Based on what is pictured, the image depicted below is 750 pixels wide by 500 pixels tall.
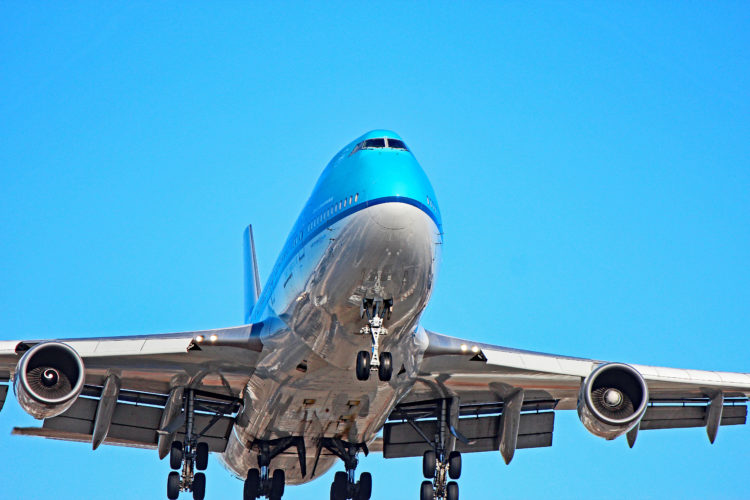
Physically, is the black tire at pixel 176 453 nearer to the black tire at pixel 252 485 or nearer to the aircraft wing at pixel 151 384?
the aircraft wing at pixel 151 384

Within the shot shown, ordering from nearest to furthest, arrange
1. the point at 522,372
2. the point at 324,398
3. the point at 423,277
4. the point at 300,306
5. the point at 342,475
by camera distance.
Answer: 1. the point at 423,277
2. the point at 300,306
3. the point at 324,398
4. the point at 522,372
5. the point at 342,475

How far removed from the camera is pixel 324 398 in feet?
72.2

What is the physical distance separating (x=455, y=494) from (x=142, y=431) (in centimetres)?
786

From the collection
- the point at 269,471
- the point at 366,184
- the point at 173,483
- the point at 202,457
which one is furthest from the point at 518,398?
the point at 366,184

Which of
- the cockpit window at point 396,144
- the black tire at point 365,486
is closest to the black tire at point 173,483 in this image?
the black tire at point 365,486

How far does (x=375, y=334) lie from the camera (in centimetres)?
1873

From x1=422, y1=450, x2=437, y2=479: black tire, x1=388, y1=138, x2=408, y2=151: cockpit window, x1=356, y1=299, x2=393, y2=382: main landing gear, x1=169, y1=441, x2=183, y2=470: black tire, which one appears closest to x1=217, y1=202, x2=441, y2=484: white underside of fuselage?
x1=356, y1=299, x2=393, y2=382: main landing gear

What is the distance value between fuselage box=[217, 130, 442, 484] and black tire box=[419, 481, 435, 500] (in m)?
1.75

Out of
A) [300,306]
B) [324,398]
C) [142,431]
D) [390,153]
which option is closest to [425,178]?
[390,153]

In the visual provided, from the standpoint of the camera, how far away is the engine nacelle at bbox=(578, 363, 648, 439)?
Answer: 72.8ft

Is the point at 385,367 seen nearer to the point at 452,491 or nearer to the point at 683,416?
the point at 452,491

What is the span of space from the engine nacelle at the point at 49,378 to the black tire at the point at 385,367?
6.03m

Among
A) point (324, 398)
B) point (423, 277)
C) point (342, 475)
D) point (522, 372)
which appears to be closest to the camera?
point (423, 277)

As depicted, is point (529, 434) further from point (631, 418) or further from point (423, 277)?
point (423, 277)
